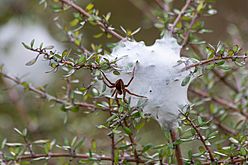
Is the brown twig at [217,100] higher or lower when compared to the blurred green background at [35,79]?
lower

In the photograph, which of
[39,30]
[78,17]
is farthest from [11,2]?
[78,17]

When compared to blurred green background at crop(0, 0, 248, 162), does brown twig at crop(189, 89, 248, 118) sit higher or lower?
lower

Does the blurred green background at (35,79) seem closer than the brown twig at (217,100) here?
No

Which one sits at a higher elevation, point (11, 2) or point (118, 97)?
point (11, 2)

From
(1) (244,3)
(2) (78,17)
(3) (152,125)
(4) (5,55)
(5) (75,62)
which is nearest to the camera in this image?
(5) (75,62)

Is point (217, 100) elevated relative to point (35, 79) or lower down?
lower down

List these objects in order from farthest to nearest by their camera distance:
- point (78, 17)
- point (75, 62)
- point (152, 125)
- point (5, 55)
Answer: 1. point (152, 125)
2. point (5, 55)
3. point (78, 17)
4. point (75, 62)

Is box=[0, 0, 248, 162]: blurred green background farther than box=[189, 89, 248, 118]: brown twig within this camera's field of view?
Yes

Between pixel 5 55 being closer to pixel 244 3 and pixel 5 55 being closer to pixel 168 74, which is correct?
pixel 168 74

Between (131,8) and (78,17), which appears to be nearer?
(78,17)

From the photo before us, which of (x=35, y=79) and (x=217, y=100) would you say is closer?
(x=217, y=100)

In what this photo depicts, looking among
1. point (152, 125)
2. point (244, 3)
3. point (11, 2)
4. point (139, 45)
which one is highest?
point (244, 3)
